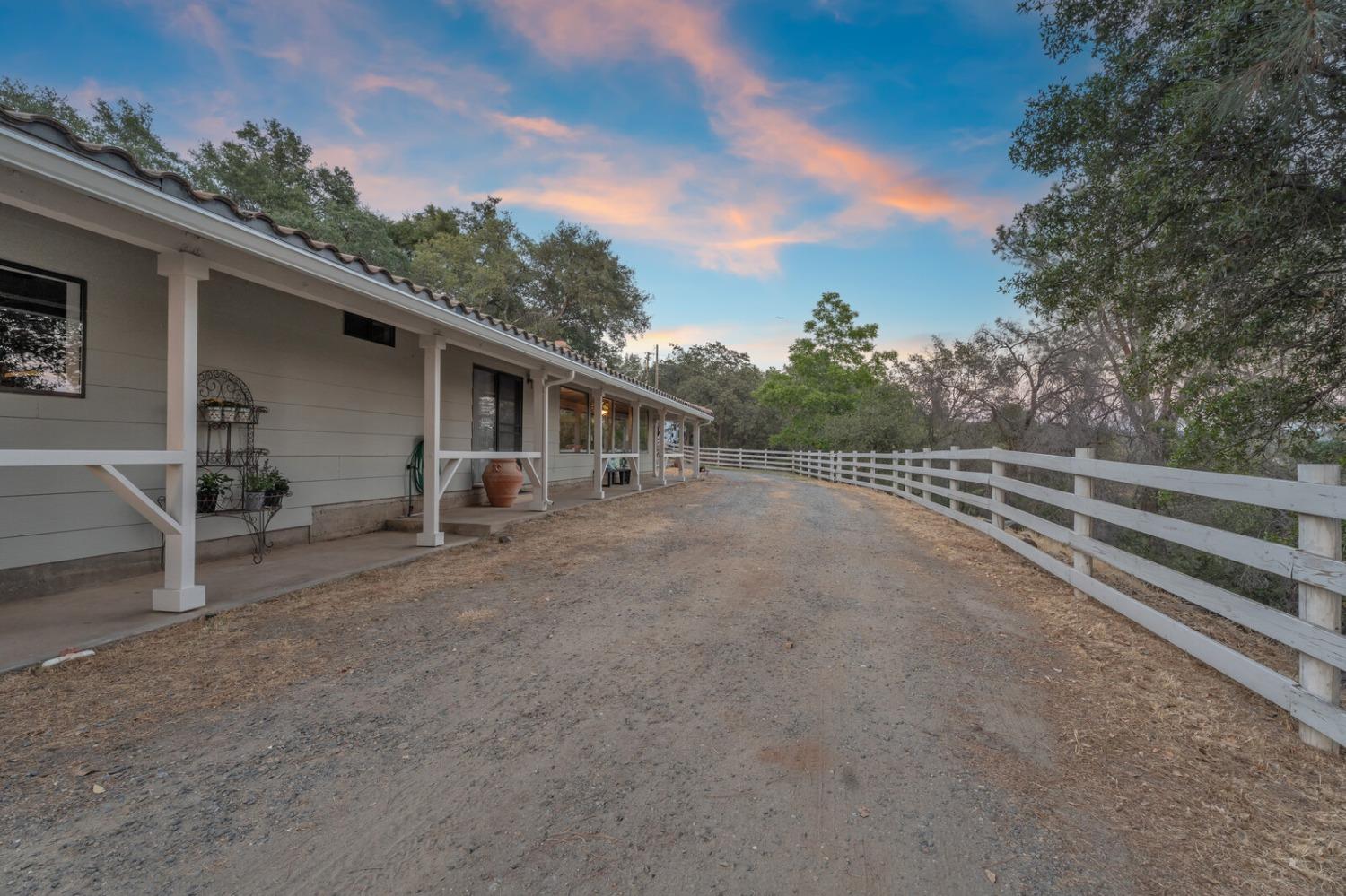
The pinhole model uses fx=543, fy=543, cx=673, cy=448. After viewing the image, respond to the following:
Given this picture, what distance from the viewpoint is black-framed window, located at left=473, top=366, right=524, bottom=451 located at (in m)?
8.24

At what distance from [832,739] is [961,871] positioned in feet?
2.18

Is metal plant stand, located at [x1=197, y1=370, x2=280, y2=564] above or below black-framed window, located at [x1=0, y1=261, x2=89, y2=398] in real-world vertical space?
below

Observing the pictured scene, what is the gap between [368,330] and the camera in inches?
253

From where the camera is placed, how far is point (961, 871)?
4.70ft

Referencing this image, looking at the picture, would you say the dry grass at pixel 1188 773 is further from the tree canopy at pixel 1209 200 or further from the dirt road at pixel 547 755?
the tree canopy at pixel 1209 200

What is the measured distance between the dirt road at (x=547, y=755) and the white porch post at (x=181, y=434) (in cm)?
33

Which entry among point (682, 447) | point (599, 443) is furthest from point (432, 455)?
point (682, 447)

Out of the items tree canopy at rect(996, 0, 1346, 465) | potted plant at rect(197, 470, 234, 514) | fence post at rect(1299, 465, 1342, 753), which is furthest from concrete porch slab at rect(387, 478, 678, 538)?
tree canopy at rect(996, 0, 1346, 465)

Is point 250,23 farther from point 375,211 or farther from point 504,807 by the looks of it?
point 375,211

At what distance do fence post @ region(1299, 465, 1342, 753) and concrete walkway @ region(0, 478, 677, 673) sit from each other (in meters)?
5.40

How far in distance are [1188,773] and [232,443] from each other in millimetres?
6514

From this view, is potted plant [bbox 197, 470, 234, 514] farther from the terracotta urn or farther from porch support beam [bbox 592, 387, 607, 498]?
porch support beam [bbox 592, 387, 607, 498]

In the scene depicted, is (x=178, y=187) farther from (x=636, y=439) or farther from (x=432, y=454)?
(x=636, y=439)

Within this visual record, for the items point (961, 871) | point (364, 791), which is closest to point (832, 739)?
point (961, 871)
